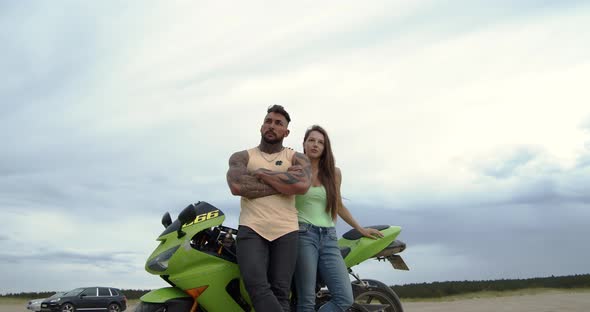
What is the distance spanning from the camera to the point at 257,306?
4301 mm

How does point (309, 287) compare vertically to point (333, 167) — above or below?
below

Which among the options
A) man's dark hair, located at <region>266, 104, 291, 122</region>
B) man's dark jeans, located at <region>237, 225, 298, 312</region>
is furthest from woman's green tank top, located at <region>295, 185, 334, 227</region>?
man's dark hair, located at <region>266, 104, 291, 122</region>

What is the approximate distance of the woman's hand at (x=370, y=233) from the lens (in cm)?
588

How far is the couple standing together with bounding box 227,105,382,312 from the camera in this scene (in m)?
4.38

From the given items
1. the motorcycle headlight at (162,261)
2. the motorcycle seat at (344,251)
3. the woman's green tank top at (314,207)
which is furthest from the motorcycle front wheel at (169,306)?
the motorcycle seat at (344,251)

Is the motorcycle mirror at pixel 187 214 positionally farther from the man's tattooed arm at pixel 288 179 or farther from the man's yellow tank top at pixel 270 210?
the man's tattooed arm at pixel 288 179

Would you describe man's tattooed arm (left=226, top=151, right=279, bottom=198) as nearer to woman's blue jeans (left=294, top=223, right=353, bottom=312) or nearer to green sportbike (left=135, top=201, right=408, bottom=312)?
green sportbike (left=135, top=201, right=408, bottom=312)

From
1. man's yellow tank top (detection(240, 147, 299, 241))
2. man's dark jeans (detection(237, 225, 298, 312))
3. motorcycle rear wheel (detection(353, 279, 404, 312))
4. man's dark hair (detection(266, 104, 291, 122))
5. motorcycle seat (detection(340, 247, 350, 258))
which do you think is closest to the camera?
man's dark jeans (detection(237, 225, 298, 312))

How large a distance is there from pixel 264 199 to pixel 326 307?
49.1 inches

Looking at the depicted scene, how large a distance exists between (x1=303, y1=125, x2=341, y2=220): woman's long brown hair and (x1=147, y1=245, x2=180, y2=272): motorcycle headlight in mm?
1337

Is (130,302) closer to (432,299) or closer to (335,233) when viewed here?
(432,299)

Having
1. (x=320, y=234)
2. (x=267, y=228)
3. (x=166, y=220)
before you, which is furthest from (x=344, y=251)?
(x=166, y=220)

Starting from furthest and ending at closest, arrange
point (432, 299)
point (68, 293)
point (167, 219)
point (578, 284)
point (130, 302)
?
point (130, 302), point (68, 293), point (432, 299), point (578, 284), point (167, 219)

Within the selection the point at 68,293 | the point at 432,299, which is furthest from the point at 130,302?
the point at 432,299
